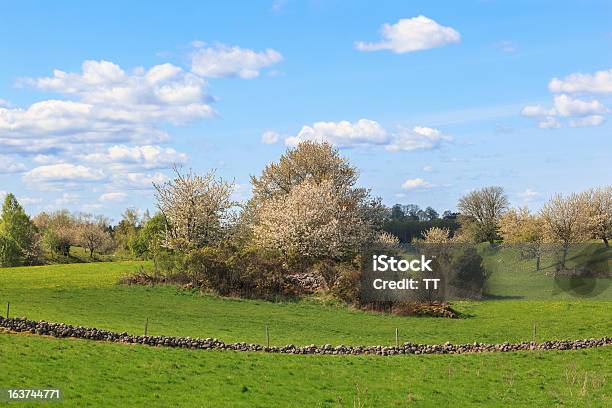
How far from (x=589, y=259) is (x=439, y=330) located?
47.3m

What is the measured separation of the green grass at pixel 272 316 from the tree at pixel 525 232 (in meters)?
29.6

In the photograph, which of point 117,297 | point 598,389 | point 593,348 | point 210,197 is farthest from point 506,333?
point 210,197

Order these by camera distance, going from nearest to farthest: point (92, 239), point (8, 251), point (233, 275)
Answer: point (233, 275) < point (8, 251) < point (92, 239)

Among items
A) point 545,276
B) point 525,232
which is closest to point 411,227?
point 525,232

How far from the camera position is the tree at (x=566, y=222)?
8475 centimetres

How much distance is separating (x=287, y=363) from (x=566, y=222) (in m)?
66.7

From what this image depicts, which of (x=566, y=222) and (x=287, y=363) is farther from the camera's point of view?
(x=566, y=222)

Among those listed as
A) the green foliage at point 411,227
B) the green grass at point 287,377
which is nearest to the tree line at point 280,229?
the green grass at point 287,377

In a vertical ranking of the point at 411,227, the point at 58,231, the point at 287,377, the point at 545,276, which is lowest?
the point at 287,377

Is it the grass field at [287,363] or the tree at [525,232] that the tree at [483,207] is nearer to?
the tree at [525,232]

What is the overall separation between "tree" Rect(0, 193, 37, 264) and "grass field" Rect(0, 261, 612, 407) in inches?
2108

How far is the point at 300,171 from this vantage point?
8094cm

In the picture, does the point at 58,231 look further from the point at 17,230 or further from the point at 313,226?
the point at 313,226

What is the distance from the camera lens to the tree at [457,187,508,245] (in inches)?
4710
